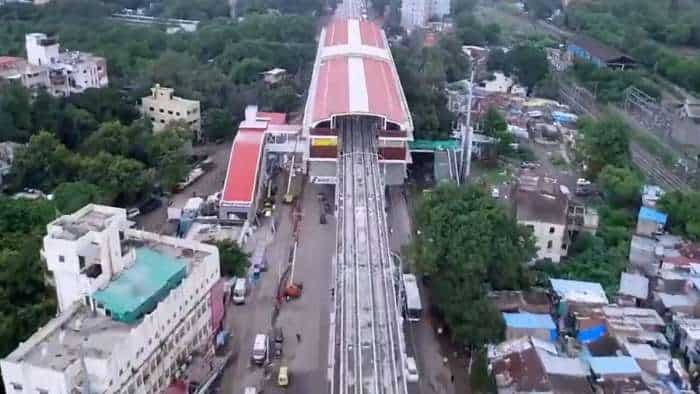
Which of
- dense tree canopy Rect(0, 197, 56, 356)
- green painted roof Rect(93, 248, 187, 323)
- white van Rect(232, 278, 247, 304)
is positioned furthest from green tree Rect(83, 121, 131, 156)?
green painted roof Rect(93, 248, 187, 323)

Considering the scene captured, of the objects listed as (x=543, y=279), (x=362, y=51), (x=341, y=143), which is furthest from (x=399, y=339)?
(x=362, y=51)

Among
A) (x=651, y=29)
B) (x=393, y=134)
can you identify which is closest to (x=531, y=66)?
(x=393, y=134)

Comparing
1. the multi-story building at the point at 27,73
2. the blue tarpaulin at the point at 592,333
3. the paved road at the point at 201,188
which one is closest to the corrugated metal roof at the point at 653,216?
the blue tarpaulin at the point at 592,333

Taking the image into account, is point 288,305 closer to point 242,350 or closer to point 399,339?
point 242,350

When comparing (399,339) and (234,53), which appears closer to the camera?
(399,339)

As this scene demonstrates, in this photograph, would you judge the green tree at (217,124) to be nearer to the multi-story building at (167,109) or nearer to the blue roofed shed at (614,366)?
the multi-story building at (167,109)

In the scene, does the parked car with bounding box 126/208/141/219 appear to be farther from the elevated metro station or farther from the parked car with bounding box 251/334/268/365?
the parked car with bounding box 251/334/268/365

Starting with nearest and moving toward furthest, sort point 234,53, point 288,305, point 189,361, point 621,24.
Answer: point 189,361 → point 288,305 → point 234,53 → point 621,24
